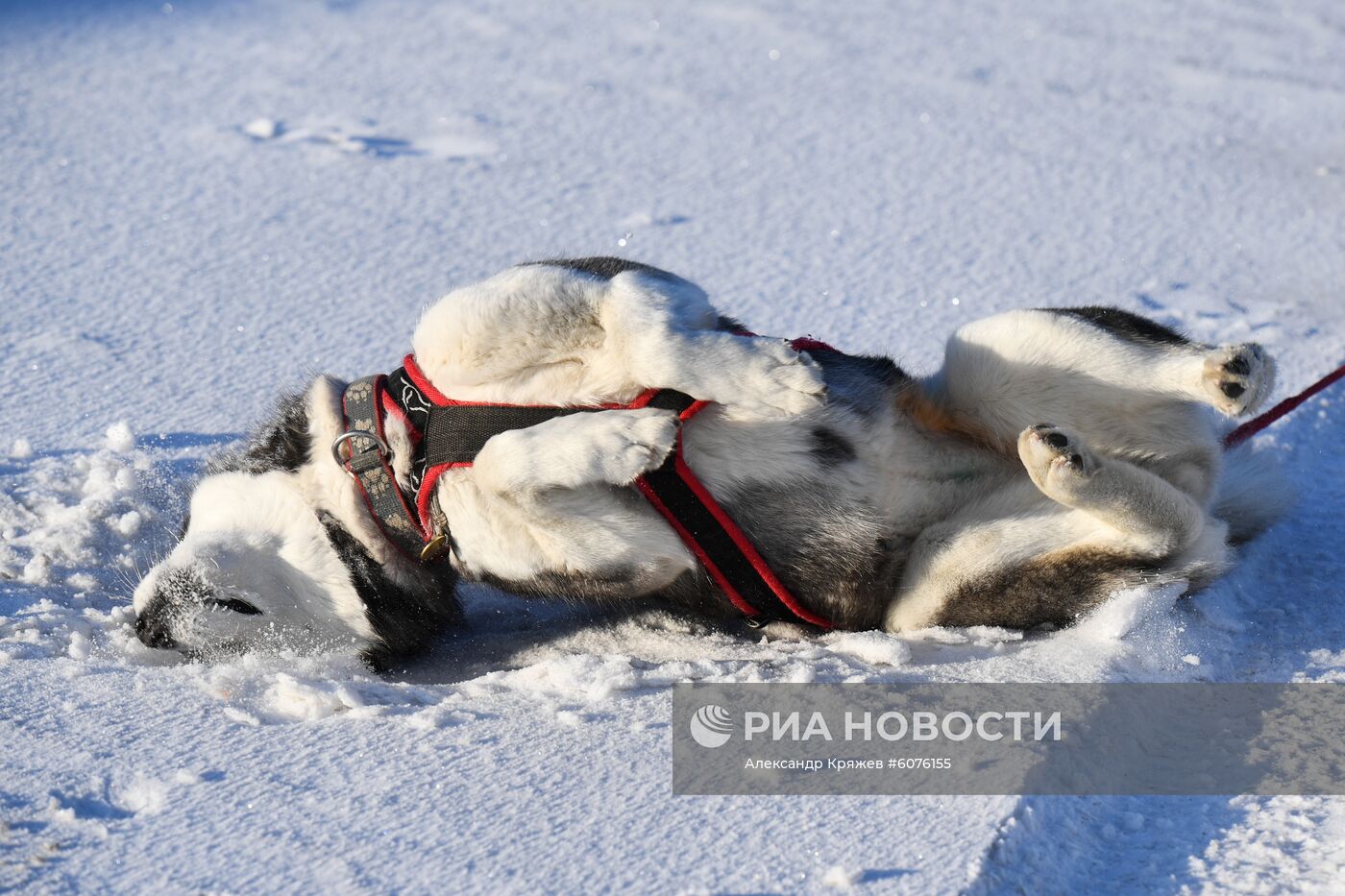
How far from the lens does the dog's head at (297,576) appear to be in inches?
106

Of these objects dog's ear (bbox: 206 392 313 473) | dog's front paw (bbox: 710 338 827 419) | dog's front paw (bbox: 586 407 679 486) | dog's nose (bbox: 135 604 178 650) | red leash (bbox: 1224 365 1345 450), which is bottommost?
dog's nose (bbox: 135 604 178 650)

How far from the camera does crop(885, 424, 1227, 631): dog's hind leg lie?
101 inches

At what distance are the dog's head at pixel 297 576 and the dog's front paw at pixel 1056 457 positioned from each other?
1291mm

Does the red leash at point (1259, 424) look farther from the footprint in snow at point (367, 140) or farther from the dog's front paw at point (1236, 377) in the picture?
the footprint in snow at point (367, 140)

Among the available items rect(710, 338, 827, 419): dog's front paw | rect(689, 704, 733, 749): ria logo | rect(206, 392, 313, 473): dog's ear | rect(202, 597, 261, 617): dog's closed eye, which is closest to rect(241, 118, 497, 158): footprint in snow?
rect(206, 392, 313, 473): dog's ear

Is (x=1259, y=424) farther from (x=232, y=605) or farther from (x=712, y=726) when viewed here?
(x=232, y=605)

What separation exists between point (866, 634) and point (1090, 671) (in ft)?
1.51

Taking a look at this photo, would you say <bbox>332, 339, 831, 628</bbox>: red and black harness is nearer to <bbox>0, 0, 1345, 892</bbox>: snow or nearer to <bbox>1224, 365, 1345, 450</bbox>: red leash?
<bbox>0, 0, 1345, 892</bbox>: snow

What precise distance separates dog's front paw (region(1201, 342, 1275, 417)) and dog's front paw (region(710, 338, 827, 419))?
0.84m

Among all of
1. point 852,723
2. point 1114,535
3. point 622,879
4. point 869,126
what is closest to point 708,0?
point 869,126

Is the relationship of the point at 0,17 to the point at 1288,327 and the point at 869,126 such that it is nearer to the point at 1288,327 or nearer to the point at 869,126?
the point at 869,126

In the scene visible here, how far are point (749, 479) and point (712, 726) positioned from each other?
606 mm

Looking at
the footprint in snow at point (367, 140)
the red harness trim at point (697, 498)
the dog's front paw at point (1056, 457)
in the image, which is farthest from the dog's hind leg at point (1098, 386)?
the footprint in snow at point (367, 140)

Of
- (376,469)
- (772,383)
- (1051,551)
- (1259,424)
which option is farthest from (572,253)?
(1259,424)
